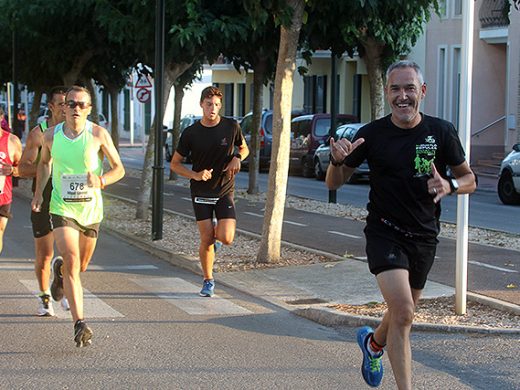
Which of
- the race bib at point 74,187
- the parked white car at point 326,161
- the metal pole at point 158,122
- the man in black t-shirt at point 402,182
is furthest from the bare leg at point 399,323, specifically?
the parked white car at point 326,161

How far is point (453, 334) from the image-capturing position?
8508 millimetres

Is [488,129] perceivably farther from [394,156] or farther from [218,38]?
[394,156]

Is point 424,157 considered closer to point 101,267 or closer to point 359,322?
point 359,322

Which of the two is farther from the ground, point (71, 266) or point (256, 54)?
point (256, 54)

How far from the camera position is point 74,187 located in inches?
314

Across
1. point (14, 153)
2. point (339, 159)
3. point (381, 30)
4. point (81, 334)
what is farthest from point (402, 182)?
point (381, 30)

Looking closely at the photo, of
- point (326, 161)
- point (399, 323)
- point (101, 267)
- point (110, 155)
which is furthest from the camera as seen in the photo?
point (326, 161)

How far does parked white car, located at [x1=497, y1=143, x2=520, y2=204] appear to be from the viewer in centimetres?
2216

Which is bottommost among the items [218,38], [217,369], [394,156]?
[217,369]

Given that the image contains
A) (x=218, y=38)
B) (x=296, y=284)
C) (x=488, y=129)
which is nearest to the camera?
(x=296, y=284)

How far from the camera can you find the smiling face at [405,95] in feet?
20.0

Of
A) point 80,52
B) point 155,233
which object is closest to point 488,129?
point 80,52

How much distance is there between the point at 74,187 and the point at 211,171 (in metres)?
2.46

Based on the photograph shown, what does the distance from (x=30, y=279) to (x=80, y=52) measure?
13997 millimetres
